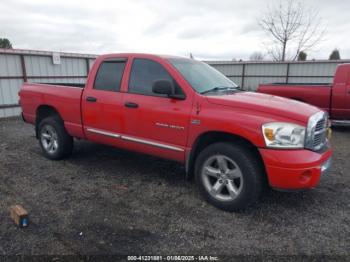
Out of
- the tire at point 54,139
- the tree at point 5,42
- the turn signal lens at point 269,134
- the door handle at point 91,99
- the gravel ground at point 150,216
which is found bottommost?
the gravel ground at point 150,216

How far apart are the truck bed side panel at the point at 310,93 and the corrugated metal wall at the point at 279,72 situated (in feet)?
26.6

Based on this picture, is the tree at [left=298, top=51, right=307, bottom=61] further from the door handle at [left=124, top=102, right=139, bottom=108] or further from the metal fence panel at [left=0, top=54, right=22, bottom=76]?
the door handle at [left=124, top=102, right=139, bottom=108]

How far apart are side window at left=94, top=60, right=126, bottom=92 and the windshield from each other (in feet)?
2.89

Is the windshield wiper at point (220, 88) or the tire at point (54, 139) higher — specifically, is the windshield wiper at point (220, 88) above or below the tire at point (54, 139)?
above

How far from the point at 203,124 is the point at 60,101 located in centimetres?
288

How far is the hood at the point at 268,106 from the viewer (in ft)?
10.2

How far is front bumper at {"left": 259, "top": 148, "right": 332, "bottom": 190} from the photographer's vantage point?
9.77 feet

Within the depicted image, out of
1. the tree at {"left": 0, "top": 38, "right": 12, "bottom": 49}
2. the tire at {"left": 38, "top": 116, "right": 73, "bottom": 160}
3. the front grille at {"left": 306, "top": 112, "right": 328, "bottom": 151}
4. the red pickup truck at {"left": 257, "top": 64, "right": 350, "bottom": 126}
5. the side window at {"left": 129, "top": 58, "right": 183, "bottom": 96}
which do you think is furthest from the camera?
the tree at {"left": 0, "top": 38, "right": 12, "bottom": 49}

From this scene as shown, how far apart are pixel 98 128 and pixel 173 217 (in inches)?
80.6

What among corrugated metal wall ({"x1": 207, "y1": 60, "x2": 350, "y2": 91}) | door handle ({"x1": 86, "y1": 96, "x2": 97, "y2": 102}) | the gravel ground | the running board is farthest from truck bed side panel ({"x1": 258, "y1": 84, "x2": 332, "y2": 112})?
corrugated metal wall ({"x1": 207, "y1": 60, "x2": 350, "y2": 91})

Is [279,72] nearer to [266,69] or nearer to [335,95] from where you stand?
[266,69]

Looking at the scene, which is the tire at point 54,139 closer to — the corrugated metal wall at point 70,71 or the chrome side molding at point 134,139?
the chrome side molding at point 134,139

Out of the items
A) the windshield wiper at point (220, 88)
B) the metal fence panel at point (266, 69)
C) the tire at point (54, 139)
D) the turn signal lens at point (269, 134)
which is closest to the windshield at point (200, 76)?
the windshield wiper at point (220, 88)

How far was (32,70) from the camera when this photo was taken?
11.4 m
